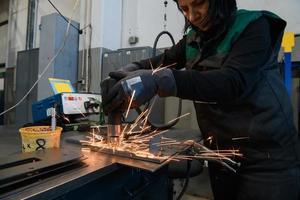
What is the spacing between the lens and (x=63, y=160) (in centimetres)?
64

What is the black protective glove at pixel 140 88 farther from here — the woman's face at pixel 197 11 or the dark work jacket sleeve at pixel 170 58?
the dark work jacket sleeve at pixel 170 58

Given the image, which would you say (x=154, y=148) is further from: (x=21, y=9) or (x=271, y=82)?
(x=21, y=9)

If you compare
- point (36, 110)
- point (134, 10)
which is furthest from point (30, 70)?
point (36, 110)

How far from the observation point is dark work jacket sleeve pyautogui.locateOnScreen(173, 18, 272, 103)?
0.73 m

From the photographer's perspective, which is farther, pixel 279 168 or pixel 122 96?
pixel 279 168

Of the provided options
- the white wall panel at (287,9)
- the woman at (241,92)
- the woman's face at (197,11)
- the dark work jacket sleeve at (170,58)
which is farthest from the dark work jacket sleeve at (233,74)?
the white wall panel at (287,9)

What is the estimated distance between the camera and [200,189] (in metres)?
2.20

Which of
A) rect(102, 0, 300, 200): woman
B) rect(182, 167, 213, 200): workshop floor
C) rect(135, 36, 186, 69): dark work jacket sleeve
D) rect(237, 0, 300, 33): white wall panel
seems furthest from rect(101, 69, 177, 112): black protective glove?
rect(237, 0, 300, 33): white wall panel

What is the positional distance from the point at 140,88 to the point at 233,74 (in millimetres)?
278

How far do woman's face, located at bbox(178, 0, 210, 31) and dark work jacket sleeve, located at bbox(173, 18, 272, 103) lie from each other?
0.60 feet

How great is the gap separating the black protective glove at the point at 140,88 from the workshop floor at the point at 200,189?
5.23 feet

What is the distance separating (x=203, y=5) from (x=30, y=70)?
2744mm

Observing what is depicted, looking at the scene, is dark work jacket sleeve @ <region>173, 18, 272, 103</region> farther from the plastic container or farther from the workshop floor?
the workshop floor

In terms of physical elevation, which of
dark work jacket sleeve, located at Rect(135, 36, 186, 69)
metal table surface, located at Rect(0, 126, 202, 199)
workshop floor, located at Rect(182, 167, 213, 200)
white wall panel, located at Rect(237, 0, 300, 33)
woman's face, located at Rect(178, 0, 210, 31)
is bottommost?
workshop floor, located at Rect(182, 167, 213, 200)
